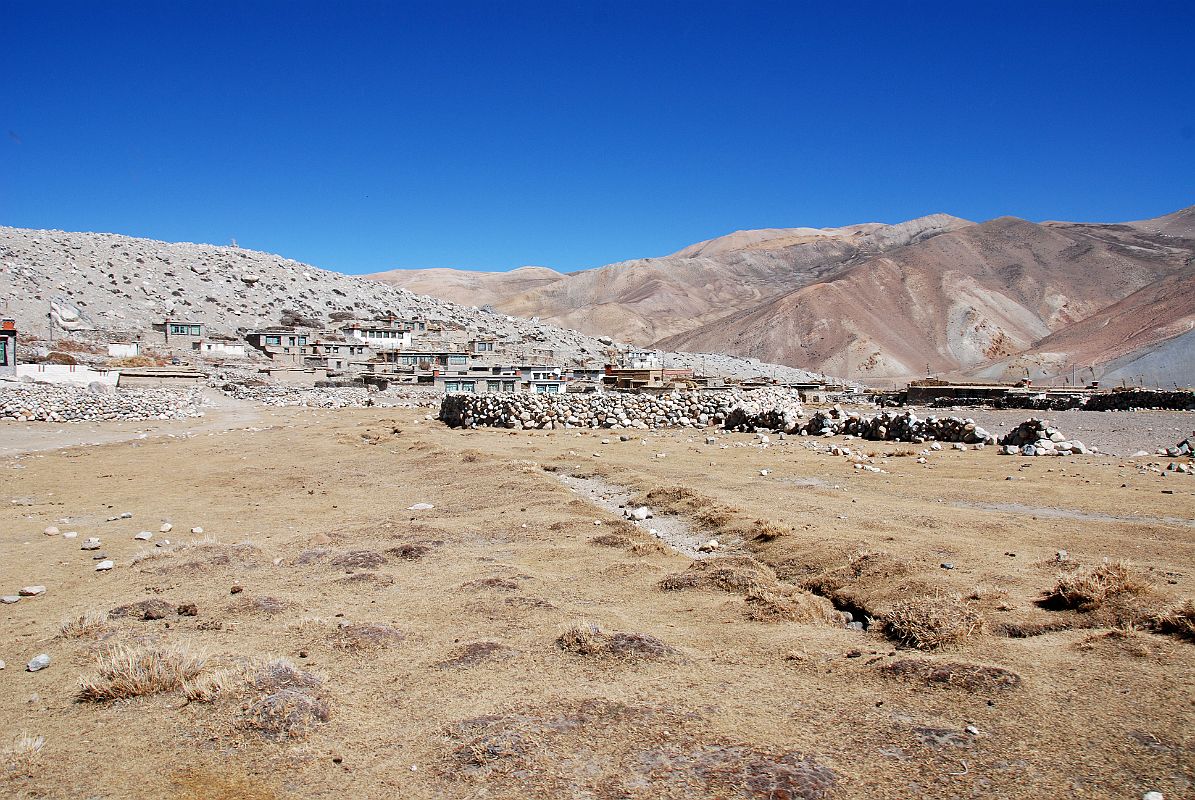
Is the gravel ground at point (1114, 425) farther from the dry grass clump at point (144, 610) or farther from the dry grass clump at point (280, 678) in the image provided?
the dry grass clump at point (144, 610)

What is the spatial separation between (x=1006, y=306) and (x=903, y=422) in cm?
12182

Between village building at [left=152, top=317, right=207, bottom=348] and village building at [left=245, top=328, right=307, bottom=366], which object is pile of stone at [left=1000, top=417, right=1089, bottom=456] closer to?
village building at [left=245, top=328, right=307, bottom=366]

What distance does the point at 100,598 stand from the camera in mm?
7527

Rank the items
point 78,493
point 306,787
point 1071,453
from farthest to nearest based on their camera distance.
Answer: point 1071,453 < point 78,493 < point 306,787

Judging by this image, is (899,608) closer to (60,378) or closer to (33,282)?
(60,378)

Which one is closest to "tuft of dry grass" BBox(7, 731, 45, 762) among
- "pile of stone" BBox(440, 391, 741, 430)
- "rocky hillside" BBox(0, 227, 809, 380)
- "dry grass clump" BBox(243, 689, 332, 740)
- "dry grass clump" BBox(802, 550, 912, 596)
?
"dry grass clump" BBox(243, 689, 332, 740)

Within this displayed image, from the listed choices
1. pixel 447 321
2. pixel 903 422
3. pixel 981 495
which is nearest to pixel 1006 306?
pixel 447 321

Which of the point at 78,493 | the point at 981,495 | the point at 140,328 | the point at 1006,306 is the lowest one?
the point at 78,493

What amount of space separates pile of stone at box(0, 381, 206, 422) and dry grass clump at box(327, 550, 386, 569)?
94.4ft

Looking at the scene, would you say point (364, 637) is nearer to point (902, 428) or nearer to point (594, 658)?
point (594, 658)

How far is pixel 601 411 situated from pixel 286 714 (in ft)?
76.6

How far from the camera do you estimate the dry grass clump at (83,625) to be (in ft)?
21.0

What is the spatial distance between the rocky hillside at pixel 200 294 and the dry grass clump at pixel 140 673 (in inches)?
2266

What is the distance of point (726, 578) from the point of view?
25.3ft
